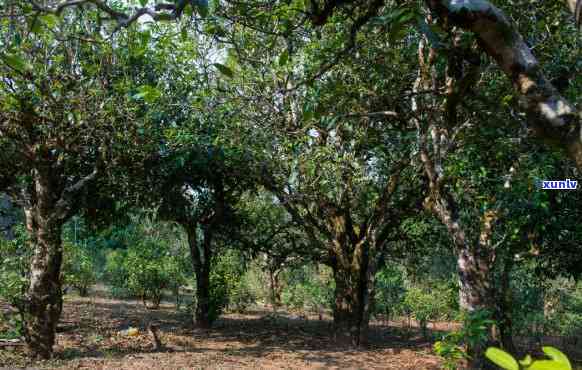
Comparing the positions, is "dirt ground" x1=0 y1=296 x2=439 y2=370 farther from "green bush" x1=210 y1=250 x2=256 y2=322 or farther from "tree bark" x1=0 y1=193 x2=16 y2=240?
"tree bark" x1=0 y1=193 x2=16 y2=240

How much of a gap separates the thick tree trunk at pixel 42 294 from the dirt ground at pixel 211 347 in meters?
0.30

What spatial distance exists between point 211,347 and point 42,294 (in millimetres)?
3508

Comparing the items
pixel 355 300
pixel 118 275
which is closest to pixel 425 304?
pixel 355 300

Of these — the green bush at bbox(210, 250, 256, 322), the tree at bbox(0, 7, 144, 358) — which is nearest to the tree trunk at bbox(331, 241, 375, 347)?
the green bush at bbox(210, 250, 256, 322)

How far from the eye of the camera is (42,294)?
285 inches

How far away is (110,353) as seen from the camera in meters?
8.17

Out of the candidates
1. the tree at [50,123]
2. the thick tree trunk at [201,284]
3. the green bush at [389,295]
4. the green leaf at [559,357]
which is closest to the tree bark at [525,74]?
the green leaf at [559,357]

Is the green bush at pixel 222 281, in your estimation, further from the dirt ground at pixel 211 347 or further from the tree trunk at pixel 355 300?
the tree trunk at pixel 355 300

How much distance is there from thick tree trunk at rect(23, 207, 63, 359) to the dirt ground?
0.98 ft

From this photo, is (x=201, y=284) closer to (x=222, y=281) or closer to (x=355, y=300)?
(x=222, y=281)

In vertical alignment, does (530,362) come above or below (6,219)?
below

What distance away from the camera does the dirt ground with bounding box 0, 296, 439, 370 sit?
760cm

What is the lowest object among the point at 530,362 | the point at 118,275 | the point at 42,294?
the point at 118,275

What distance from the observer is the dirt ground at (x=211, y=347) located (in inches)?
299
